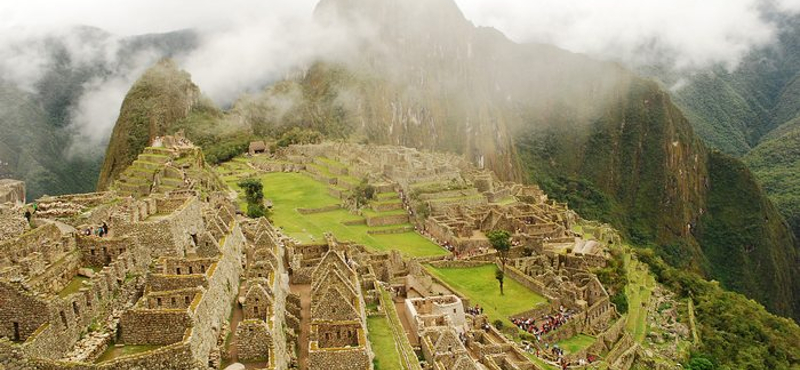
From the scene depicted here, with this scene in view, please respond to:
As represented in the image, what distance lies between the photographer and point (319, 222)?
49906mm

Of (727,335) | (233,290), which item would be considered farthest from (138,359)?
(727,335)

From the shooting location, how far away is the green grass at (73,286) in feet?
46.2

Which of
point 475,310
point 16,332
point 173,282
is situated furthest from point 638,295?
point 16,332

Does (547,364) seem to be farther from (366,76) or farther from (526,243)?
(366,76)

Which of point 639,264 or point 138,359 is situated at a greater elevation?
point 138,359

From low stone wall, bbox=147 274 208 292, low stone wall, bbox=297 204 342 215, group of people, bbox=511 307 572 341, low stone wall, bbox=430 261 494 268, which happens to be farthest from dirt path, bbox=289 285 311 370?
low stone wall, bbox=297 204 342 215

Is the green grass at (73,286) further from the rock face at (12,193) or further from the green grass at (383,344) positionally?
the rock face at (12,193)

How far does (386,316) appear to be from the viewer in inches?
909

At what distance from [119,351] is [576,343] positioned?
83.0ft

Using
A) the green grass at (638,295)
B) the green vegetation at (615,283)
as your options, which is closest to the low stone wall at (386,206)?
the green grass at (638,295)

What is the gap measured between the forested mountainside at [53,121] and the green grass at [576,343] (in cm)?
4246

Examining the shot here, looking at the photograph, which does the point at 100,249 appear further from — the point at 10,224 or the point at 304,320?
the point at 304,320

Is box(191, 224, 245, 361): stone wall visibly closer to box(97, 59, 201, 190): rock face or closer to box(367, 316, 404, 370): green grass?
box(367, 316, 404, 370): green grass

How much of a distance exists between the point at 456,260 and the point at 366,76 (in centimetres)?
15264
